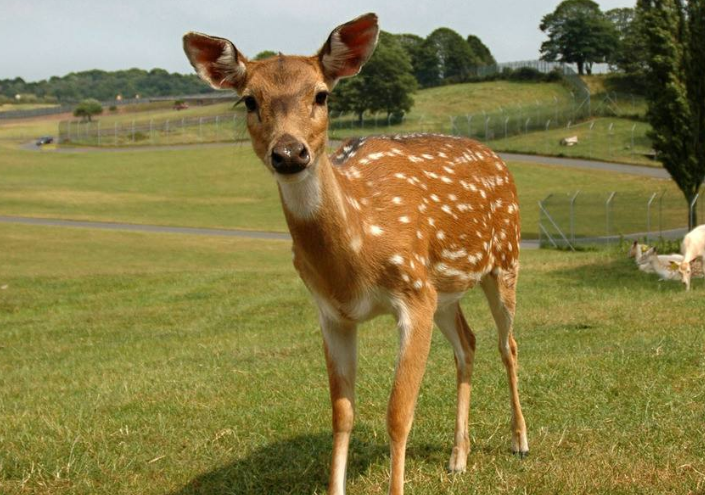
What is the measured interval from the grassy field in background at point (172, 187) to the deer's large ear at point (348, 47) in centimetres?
3716

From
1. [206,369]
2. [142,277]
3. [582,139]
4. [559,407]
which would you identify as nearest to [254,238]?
[142,277]

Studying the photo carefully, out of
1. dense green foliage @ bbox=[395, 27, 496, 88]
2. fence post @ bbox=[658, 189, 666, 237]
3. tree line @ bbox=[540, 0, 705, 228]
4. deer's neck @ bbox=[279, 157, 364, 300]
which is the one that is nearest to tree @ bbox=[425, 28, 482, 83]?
dense green foliage @ bbox=[395, 27, 496, 88]

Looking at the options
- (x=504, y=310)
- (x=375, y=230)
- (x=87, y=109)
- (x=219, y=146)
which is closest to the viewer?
(x=375, y=230)

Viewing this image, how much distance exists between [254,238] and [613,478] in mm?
39123

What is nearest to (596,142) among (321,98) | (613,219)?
(613,219)

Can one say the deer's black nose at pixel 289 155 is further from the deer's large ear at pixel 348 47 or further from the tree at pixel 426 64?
the tree at pixel 426 64

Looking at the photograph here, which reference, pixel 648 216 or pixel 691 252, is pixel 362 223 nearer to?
pixel 691 252

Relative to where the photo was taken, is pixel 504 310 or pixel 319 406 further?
pixel 319 406

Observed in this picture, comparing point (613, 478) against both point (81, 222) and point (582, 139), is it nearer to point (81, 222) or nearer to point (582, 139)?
point (81, 222)

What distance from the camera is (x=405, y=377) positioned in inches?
261

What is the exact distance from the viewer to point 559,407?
8.91m

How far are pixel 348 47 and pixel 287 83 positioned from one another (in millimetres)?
612

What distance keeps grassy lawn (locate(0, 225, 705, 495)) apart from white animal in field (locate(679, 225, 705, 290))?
2.76 m

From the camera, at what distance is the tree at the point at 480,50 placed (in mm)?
159250
